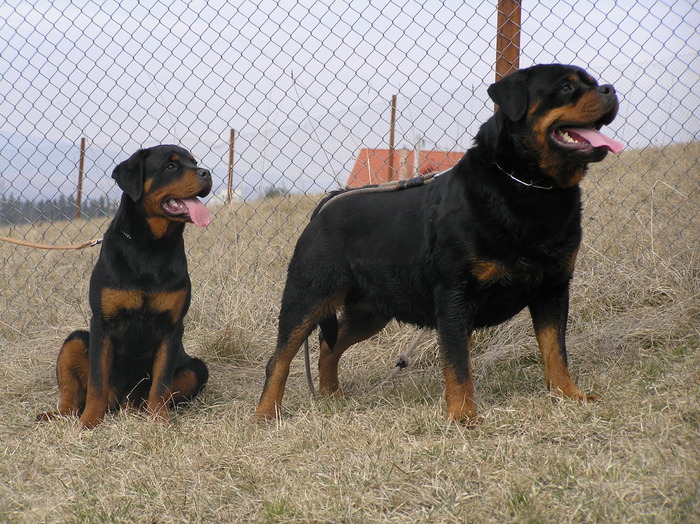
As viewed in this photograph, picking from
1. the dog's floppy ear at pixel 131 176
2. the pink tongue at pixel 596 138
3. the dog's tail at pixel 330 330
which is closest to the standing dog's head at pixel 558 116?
the pink tongue at pixel 596 138

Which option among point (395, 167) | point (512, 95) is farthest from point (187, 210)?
Answer: point (395, 167)

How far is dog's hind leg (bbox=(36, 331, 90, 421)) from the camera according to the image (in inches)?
157

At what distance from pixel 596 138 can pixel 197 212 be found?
6.59ft

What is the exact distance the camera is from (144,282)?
3.81 m

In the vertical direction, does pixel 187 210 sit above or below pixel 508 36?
below

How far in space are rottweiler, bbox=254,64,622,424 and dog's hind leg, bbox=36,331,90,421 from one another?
167cm

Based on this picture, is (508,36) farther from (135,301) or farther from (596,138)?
(135,301)

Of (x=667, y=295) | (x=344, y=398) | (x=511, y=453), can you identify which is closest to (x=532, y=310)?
(x=511, y=453)

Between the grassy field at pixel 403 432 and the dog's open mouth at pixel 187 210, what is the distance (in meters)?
1.05

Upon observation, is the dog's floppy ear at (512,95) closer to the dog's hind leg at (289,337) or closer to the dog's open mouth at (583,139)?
the dog's open mouth at (583,139)

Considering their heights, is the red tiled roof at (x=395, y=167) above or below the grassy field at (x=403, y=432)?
above

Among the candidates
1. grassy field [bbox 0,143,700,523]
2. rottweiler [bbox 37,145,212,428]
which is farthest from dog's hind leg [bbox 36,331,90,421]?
grassy field [bbox 0,143,700,523]

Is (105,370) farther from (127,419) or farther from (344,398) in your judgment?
(344,398)

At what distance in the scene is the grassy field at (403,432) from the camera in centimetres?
239
